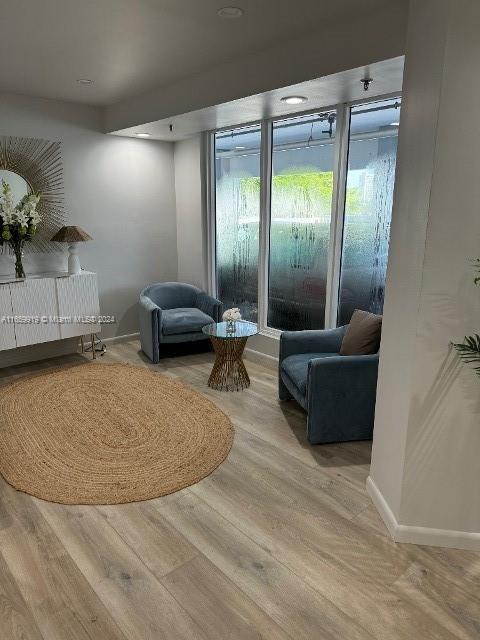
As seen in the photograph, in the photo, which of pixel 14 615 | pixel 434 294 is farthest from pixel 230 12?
pixel 14 615

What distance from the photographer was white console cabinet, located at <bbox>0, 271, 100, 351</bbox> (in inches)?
166

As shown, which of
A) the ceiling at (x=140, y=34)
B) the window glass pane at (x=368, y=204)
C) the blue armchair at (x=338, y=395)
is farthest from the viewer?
the window glass pane at (x=368, y=204)

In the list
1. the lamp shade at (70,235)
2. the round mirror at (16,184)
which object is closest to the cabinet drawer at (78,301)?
the lamp shade at (70,235)

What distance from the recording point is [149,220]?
549 cm

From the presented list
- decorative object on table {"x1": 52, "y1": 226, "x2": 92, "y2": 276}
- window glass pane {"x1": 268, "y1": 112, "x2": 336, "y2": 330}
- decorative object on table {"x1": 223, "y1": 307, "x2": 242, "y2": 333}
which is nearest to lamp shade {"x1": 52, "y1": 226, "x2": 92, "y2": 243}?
decorative object on table {"x1": 52, "y1": 226, "x2": 92, "y2": 276}

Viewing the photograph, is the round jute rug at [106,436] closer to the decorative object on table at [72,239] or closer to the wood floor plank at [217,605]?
the wood floor plank at [217,605]

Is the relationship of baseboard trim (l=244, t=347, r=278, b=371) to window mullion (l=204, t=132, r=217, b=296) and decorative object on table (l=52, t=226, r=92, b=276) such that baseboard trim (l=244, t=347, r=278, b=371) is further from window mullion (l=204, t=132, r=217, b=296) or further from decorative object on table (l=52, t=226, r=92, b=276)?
decorative object on table (l=52, t=226, r=92, b=276)

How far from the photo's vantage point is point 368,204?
378 cm

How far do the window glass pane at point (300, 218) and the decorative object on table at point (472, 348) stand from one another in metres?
2.31

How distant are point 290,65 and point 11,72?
223cm

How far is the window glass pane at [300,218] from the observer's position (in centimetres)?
410

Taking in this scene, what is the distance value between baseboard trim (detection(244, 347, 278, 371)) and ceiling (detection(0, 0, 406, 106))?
268 cm

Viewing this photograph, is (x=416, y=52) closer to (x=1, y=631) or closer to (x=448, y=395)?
(x=448, y=395)

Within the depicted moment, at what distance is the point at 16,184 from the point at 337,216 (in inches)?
122
